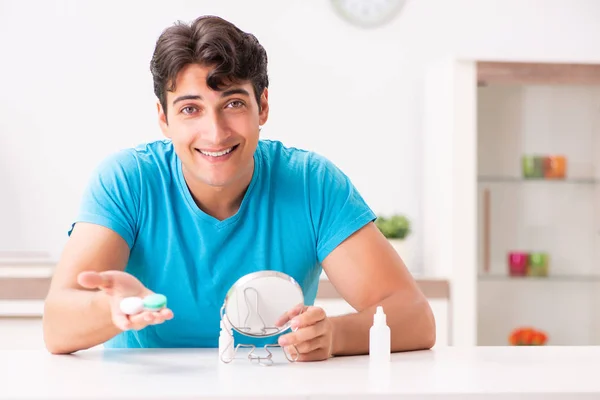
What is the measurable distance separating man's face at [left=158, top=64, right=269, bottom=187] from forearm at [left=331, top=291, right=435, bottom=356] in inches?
15.6

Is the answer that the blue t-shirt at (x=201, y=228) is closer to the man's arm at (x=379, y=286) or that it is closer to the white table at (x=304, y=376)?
the man's arm at (x=379, y=286)

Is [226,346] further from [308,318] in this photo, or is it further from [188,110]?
[188,110]

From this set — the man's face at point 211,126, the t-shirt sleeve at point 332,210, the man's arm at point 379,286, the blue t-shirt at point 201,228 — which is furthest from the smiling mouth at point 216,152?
the man's arm at point 379,286

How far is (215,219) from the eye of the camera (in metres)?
1.75

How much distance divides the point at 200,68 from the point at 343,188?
424 millimetres

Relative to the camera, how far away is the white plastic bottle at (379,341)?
4.91 ft

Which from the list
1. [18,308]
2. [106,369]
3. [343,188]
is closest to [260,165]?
[343,188]

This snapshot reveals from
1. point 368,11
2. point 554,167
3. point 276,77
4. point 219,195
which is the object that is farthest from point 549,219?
point 219,195

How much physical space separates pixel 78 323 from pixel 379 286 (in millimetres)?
623

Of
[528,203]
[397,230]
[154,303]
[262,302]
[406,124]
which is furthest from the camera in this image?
[406,124]

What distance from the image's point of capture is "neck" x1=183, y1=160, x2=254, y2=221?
1.78 m

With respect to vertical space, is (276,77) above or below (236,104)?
above

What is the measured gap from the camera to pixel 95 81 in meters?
3.88

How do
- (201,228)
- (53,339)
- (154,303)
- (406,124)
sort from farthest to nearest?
(406,124)
(201,228)
(53,339)
(154,303)
